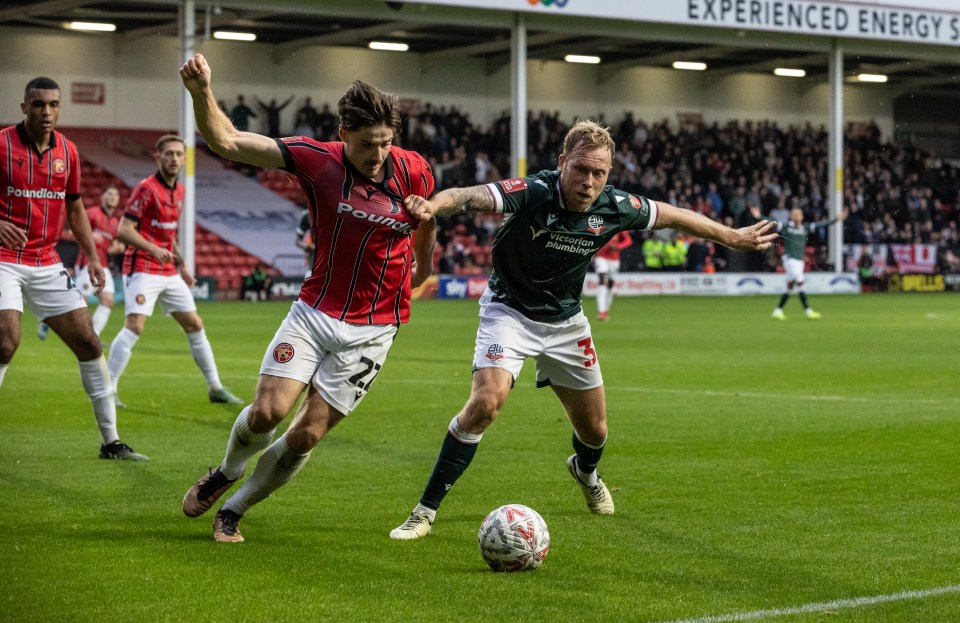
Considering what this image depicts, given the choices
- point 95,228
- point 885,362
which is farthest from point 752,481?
point 95,228

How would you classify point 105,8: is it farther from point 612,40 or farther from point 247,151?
point 247,151

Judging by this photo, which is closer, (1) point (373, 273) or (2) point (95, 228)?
(1) point (373, 273)

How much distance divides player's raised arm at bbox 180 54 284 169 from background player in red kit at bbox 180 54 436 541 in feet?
0.25

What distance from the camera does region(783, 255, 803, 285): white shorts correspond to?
88.6 feet

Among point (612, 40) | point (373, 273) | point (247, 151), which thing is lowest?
point (373, 273)

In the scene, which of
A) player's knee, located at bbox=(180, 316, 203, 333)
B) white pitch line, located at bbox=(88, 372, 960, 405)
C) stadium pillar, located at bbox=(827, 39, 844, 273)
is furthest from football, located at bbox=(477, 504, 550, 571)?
stadium pillar, located at bbox=(827, 39, 844, 273)

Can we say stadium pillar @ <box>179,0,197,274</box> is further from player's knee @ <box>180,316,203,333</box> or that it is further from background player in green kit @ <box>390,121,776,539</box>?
background player in green kit @ <box>390,121,776,539</box>

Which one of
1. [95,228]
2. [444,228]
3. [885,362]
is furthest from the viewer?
[444,228]

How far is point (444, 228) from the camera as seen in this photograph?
1571 inches

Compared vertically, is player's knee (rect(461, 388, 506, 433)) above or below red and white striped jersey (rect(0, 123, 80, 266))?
below

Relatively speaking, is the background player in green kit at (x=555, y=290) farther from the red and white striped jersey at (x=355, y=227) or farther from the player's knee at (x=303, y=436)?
the player's knee at (x=303, y=436)

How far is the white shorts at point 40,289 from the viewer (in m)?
8.16

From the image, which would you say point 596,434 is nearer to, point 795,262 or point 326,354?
point 326,354

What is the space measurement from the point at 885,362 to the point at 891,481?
27.6 ft
